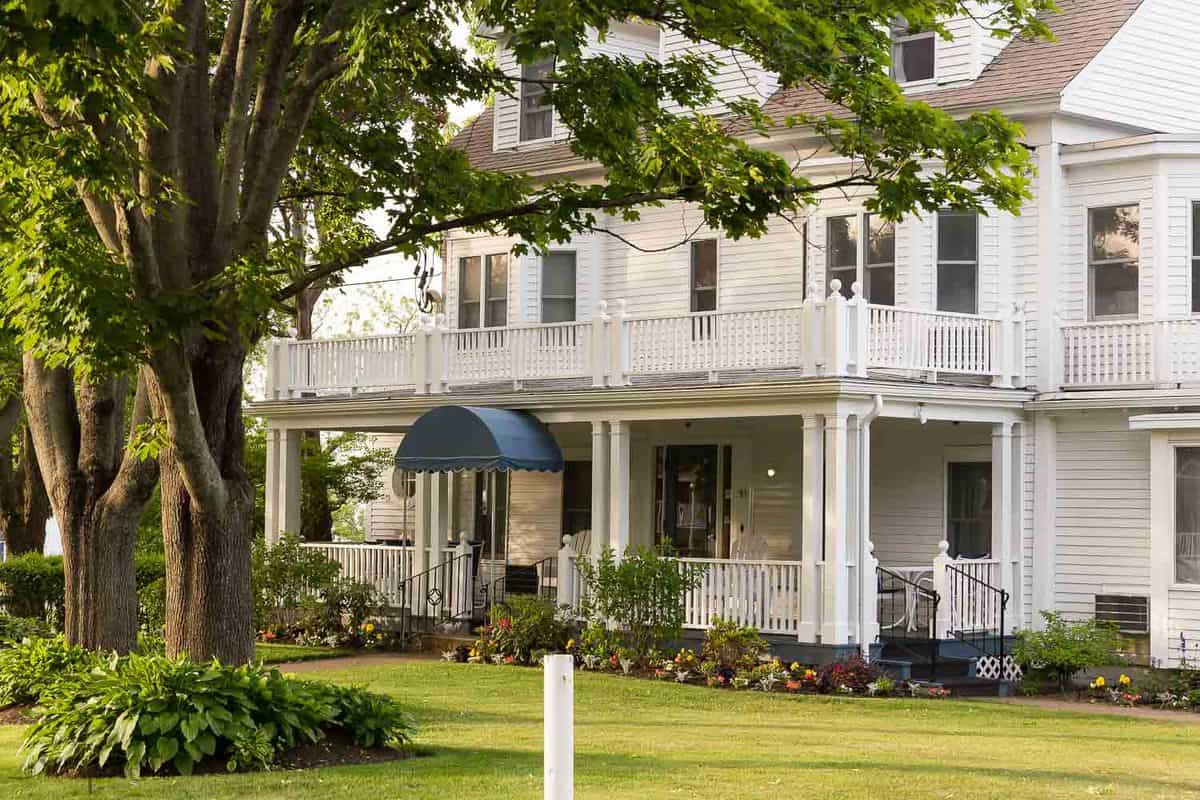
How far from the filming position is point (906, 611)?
2316cm

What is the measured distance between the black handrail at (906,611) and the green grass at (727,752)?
2.05 meters

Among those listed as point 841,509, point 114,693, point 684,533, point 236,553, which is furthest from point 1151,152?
point 114,693

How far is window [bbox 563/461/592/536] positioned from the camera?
96.4ft

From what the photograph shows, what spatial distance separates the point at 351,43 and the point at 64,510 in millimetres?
6231

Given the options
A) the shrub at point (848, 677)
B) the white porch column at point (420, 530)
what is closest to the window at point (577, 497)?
the white porch column at point (420, 530)

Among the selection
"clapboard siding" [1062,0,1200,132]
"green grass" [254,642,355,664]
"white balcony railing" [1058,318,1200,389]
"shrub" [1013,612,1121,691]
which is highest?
"clapboard siding" [1062,0,1200,132]

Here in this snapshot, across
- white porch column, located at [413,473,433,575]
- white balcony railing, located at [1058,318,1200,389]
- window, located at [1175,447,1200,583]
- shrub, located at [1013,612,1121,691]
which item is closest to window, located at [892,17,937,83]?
white balcony railing, located at [1058,318,1200,389]

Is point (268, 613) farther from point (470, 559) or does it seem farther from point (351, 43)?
point (351, 43)

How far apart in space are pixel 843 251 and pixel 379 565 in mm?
8382

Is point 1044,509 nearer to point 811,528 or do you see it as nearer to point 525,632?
point 811,528

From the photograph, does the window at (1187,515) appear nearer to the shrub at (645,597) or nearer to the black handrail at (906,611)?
the black handrail at (906,611)

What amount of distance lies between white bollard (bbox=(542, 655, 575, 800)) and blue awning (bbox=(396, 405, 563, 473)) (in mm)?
16986

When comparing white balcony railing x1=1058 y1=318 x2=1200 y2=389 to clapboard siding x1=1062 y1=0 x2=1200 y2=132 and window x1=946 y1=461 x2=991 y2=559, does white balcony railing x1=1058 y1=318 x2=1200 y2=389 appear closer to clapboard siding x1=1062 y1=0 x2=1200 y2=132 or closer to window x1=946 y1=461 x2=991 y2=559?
window x1=946 y1=461 x2=991 y2=559

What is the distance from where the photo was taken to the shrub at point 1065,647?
22094mm
